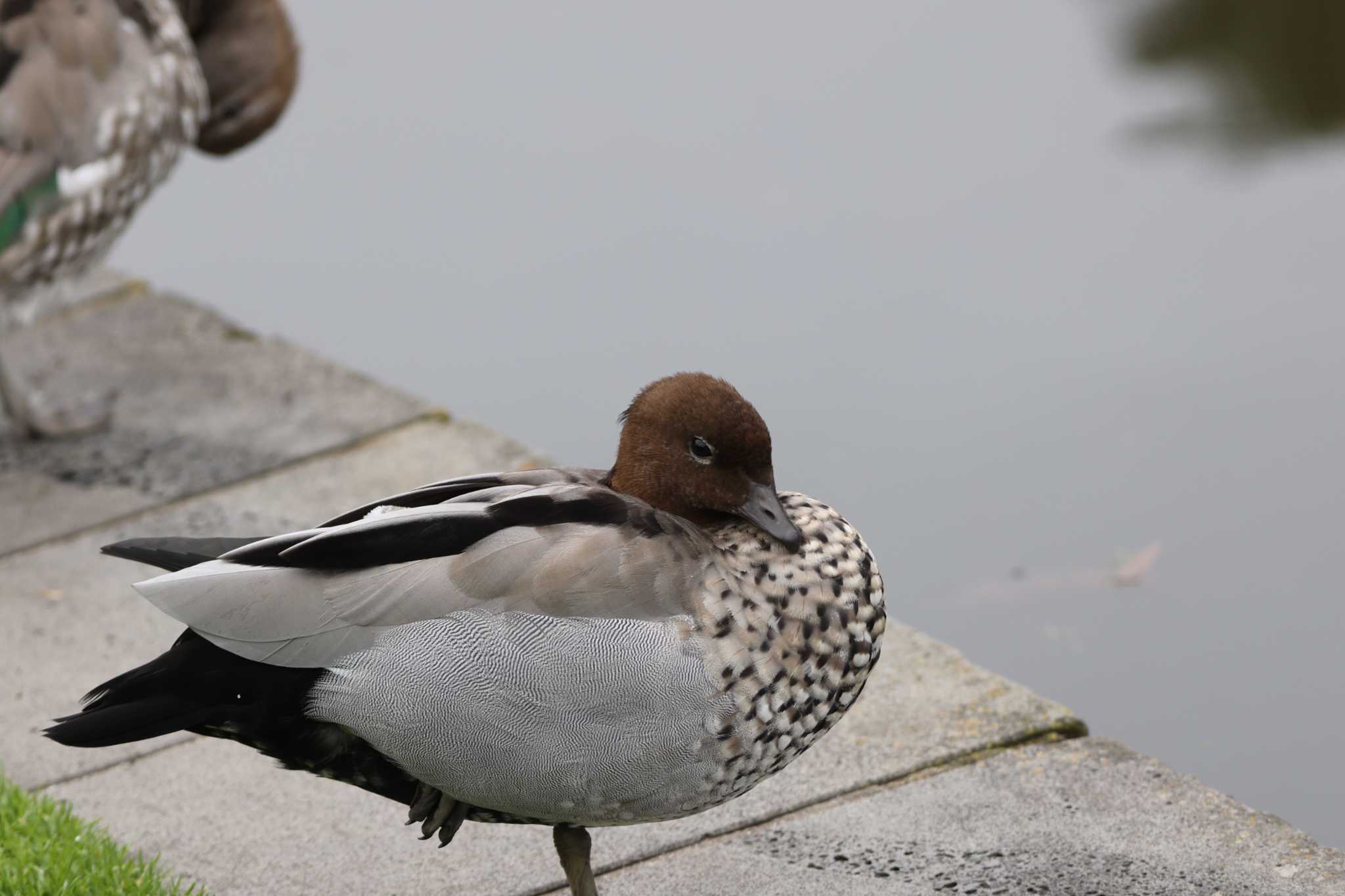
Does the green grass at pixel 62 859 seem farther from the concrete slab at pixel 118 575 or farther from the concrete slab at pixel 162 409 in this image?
the concrete slab at pixel 162 409

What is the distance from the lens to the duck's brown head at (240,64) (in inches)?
247

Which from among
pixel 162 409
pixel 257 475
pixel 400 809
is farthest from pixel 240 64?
pixel 400 809

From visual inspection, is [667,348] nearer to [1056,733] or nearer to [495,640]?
[1056,733]

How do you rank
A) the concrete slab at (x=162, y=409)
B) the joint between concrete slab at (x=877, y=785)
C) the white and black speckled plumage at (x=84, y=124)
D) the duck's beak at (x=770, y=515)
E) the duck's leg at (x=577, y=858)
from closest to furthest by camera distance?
1. the duck's beak at (x=770, y=515)
2. the duck's leg at (x=577, y=858)
3. the joint between concrete slab at (x=877, y=785)
4. the white and black speckled plumage at (x=84, y=124)
5. the concrete slab at (x=162, y=409)

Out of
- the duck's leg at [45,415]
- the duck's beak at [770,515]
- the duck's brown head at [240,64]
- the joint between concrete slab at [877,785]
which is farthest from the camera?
the duck's brown head at [240,64]

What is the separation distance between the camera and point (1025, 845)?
133 inches

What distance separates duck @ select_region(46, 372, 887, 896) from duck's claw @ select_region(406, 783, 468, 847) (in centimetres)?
4

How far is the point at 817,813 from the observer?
3.56 metres

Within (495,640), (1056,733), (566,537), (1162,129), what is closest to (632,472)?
(566,537)

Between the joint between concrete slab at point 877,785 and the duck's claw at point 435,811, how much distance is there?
1.12 ft

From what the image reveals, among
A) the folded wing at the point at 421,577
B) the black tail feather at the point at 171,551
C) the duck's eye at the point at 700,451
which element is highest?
the duck's eye at the point at 700,451

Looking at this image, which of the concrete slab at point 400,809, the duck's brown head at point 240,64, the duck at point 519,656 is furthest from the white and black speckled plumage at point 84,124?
the duck at point 519,656

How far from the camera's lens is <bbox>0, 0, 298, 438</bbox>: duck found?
16.6ft

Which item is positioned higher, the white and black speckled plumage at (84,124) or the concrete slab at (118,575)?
the white and black speckled plumage at (84,124)
